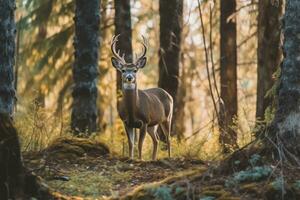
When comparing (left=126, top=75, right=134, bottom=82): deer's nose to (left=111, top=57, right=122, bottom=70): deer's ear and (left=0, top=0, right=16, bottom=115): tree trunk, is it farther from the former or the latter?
(left=0, top=0, right=16, bottom=115): tree trunk

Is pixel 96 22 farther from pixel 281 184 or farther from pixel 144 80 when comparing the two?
pixel 144 80

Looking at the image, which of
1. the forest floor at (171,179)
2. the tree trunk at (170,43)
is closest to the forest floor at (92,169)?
the forest floor at (171,179)

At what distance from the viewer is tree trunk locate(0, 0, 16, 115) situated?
900 centimetres

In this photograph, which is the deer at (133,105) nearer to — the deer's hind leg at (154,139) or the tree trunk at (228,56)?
the deer's hind leg at (154,139)

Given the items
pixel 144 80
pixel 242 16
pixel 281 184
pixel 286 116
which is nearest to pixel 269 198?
pixel 281 184

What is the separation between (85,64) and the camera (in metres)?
14.1

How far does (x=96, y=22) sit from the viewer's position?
14.1 m

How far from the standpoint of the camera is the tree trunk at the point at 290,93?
287 inches

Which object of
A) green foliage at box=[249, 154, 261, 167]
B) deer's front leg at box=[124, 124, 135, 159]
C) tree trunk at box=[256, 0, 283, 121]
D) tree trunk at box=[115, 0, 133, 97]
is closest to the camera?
green foliage at box=[249, 154, 261, 167]

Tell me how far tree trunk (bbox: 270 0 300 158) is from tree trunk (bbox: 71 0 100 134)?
6.97m

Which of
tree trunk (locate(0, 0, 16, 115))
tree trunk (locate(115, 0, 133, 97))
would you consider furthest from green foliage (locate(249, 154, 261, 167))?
tree trunk (locate(115, 0, 133, 97))

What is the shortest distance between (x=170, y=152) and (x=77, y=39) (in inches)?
114

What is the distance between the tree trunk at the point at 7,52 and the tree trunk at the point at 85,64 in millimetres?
4570

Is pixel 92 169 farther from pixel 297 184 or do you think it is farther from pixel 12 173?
pixel 297 184
